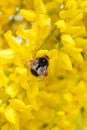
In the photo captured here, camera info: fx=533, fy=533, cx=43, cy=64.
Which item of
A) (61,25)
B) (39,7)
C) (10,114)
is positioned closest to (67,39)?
(61,25)

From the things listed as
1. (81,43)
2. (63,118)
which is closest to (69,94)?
(63,118)

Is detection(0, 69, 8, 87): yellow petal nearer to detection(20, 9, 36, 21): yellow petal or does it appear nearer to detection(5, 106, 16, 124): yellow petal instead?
detection(5, 106, 16, 124): yellow petal

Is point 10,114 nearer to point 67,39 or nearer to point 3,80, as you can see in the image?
point 3,80

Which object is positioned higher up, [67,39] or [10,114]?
[67,39]

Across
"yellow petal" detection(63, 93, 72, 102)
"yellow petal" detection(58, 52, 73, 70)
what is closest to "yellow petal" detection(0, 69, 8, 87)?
"yellow petal" detection(58, 52, 73, 70)

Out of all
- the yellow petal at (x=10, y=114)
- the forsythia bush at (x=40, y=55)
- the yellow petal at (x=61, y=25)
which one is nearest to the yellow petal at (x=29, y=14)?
the forsythia bush at (x=40, y=55)

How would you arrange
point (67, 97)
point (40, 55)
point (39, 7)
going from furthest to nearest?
point (67, 97)
point (39, 7)
point (40, 55)

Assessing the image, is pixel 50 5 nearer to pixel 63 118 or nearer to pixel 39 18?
pixel 39 18
